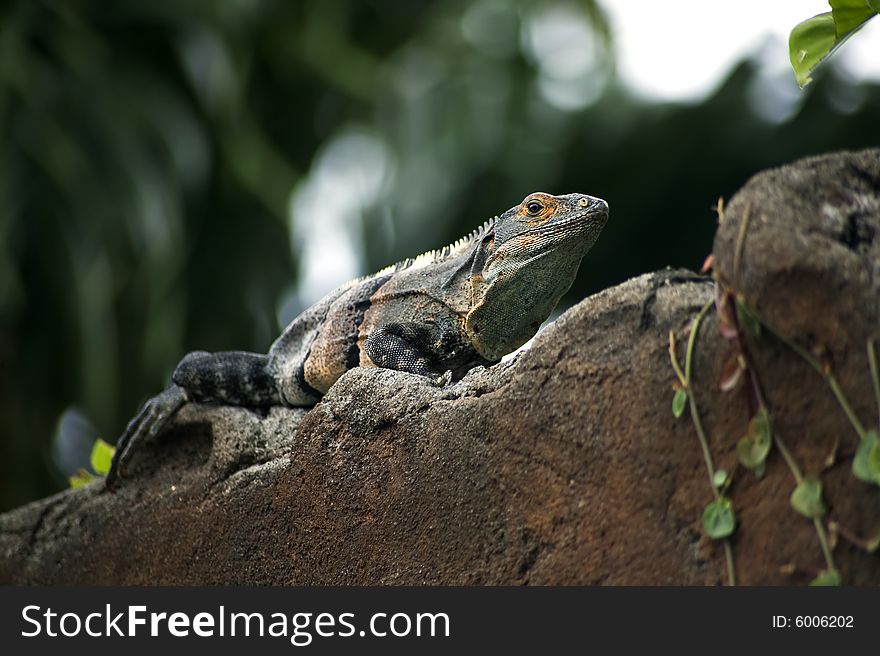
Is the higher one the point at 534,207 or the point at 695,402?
the point at 534,207

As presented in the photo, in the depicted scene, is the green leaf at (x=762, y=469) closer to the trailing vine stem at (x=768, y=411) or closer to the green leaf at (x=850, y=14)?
the trailing vine stem at (x=768, y=411)

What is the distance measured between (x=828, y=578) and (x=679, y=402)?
0.56m

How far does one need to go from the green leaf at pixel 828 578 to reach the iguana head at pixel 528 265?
159 cm

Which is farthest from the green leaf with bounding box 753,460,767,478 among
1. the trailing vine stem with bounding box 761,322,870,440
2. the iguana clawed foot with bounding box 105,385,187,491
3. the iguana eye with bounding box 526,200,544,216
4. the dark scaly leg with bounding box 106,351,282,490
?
the iguana clawed foot with bounding box 105,385,187,491

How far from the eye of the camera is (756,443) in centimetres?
265

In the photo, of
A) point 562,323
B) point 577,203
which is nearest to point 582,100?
point 577,203

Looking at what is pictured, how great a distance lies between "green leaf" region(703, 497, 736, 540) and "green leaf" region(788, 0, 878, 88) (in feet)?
3.56

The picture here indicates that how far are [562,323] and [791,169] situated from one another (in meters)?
0.78

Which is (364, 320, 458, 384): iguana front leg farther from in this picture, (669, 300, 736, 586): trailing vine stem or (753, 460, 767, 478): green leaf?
(753, 460, 767, 478): green leaf

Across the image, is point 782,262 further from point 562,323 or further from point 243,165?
point 243,165

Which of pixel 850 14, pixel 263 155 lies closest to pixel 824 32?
pixel 850 14

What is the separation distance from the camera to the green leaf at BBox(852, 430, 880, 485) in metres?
2.38

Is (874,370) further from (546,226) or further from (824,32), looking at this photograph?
(546,226)

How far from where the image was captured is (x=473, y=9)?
11.9m
